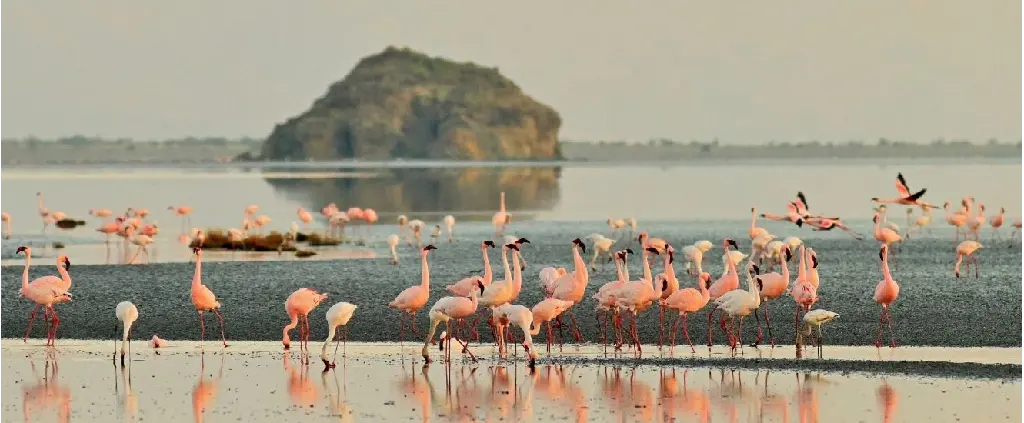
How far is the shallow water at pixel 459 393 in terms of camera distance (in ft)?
41.6

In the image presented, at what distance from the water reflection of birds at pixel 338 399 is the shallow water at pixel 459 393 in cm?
2

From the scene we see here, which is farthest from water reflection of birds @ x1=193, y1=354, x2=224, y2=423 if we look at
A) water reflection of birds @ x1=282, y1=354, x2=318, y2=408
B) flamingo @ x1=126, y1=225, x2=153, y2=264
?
flamingo @ x1=126, y1=225, x2=153, y2=264

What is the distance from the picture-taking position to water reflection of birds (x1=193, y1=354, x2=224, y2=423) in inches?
512

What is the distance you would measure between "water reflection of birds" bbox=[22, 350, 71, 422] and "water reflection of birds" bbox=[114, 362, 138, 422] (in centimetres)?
43

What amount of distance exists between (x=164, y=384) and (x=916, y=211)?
3900 centimetres

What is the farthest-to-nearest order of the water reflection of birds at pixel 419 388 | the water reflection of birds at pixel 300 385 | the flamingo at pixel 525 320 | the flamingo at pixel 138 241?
the flamingo at pixel 138 241
the flamingo at pixel 525 320
the water reflection of birds at pixel 300 385
the water reflection of birds at pixel 419 388

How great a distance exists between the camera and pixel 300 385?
14430 mm

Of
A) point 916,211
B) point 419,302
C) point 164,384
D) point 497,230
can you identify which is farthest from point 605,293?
point 916,211

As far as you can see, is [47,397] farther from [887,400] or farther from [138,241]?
[138,241]

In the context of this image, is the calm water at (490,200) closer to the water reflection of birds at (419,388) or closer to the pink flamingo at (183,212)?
the pink flamingo at (183,212)

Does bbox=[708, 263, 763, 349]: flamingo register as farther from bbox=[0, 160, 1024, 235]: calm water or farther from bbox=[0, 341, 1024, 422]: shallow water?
bbox=[0, 160, 1024, 235]: calm water

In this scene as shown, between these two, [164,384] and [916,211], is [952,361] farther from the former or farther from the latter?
[916,211]

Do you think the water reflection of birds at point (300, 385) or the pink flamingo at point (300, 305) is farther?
the pink flamingo at point (300, 305)

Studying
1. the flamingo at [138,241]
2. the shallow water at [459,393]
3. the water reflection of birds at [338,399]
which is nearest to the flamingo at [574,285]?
the shallow water at [459,393]
